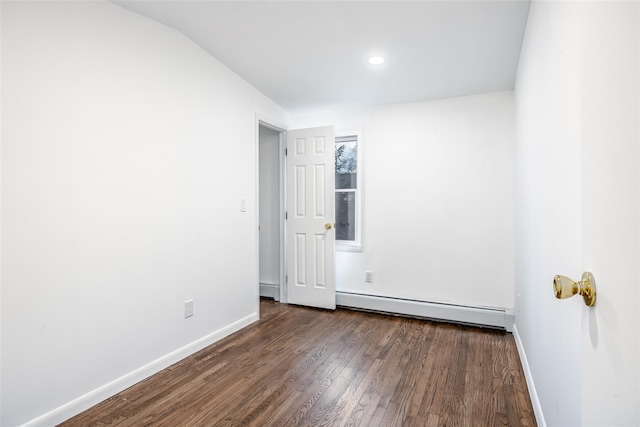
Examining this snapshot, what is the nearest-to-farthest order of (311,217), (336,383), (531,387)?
(531,387) → (336,383) → (311,217)

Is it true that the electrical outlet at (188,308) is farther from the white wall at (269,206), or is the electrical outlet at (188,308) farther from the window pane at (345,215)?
the window pane at (345,215)

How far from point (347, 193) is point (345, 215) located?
26 centimetres

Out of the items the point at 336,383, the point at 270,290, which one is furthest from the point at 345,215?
the point at 336,383

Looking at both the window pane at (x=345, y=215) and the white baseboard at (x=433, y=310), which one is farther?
the window pane at (x=345, y=215)

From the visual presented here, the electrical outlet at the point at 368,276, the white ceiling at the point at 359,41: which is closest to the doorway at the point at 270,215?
the white ceiling at the point at 359,41

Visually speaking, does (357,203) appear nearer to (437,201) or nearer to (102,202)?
(437,201)

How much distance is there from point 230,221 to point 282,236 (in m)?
1.08

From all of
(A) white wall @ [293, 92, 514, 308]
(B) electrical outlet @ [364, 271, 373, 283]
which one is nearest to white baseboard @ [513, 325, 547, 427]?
(A) white wall @ [293, 92, 514, 308]

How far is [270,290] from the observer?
14.1ft

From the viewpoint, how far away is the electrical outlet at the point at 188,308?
2.59 m

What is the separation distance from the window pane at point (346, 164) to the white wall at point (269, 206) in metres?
0.72

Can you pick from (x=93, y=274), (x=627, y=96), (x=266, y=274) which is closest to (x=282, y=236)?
(x=266, y=274)

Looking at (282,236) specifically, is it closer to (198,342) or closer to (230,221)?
→ (230,221)

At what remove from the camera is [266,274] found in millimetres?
4348
